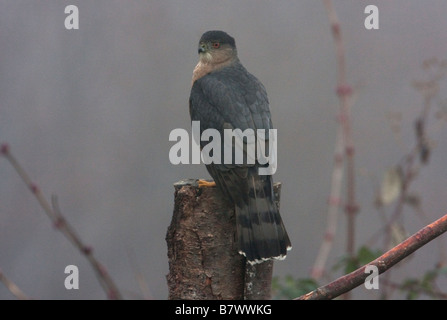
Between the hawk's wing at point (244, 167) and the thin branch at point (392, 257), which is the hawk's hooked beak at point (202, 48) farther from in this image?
the thin branch at point (392, 257)

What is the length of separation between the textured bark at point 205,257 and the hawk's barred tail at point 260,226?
47 mm

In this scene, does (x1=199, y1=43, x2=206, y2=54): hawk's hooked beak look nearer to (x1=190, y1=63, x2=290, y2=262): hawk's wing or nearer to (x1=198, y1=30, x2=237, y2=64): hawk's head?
(x1=198, y1=30, x2=237, y2=64): hawk's head

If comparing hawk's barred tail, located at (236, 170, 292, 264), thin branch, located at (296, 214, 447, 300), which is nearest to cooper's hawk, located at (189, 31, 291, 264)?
hawk's barred tail, located at (236, 170, 292, 264)

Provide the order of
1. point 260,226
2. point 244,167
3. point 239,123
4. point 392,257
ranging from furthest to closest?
point 239,123 < point 244,167 < point 260,226 < point 392,257

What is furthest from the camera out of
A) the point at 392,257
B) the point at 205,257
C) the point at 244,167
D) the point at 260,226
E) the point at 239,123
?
the point at 239,123

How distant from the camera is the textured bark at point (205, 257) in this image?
2.28 m

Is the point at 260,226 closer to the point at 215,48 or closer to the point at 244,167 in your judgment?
the point at 244,167

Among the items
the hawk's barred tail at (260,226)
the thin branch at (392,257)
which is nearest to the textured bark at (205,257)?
the hawk's barred tail at (260,226)

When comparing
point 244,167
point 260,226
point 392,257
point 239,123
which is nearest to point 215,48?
point 239,123

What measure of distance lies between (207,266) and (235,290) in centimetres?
14

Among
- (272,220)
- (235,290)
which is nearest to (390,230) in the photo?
(272,220)

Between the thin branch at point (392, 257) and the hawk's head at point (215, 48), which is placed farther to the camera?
the hawk's head at point (215, 48)

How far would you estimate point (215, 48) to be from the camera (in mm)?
3291

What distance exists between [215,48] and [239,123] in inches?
28.0
